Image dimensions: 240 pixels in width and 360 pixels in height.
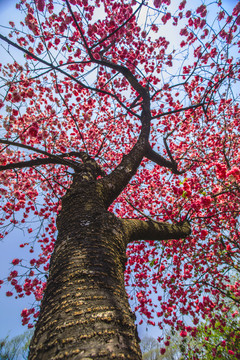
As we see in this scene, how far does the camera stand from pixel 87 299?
0.97 m

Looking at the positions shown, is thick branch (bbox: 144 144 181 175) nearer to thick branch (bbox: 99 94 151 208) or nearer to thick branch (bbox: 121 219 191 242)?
thick branch (bbox: 99 94 151 208)

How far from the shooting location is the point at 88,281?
108 centimetres

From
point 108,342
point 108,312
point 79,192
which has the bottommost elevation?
point 108,342

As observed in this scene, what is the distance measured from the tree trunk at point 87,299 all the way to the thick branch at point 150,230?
381 mm

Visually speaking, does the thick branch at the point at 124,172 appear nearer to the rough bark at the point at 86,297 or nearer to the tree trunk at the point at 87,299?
the rough bark at the point at 86,297

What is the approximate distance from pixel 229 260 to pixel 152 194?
4148 millimetres

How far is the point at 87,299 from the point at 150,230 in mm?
1679

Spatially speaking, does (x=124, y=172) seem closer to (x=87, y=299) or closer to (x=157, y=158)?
(x=157, y=158)

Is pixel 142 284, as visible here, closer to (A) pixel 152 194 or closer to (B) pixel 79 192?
(A) pixel 152 194

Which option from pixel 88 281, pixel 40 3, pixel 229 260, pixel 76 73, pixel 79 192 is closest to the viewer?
pixel 88 281

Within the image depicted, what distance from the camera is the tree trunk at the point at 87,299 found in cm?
78

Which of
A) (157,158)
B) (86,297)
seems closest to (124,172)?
(157,158)

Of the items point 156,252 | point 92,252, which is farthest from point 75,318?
point 156,252

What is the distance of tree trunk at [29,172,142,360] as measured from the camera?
779 mm
